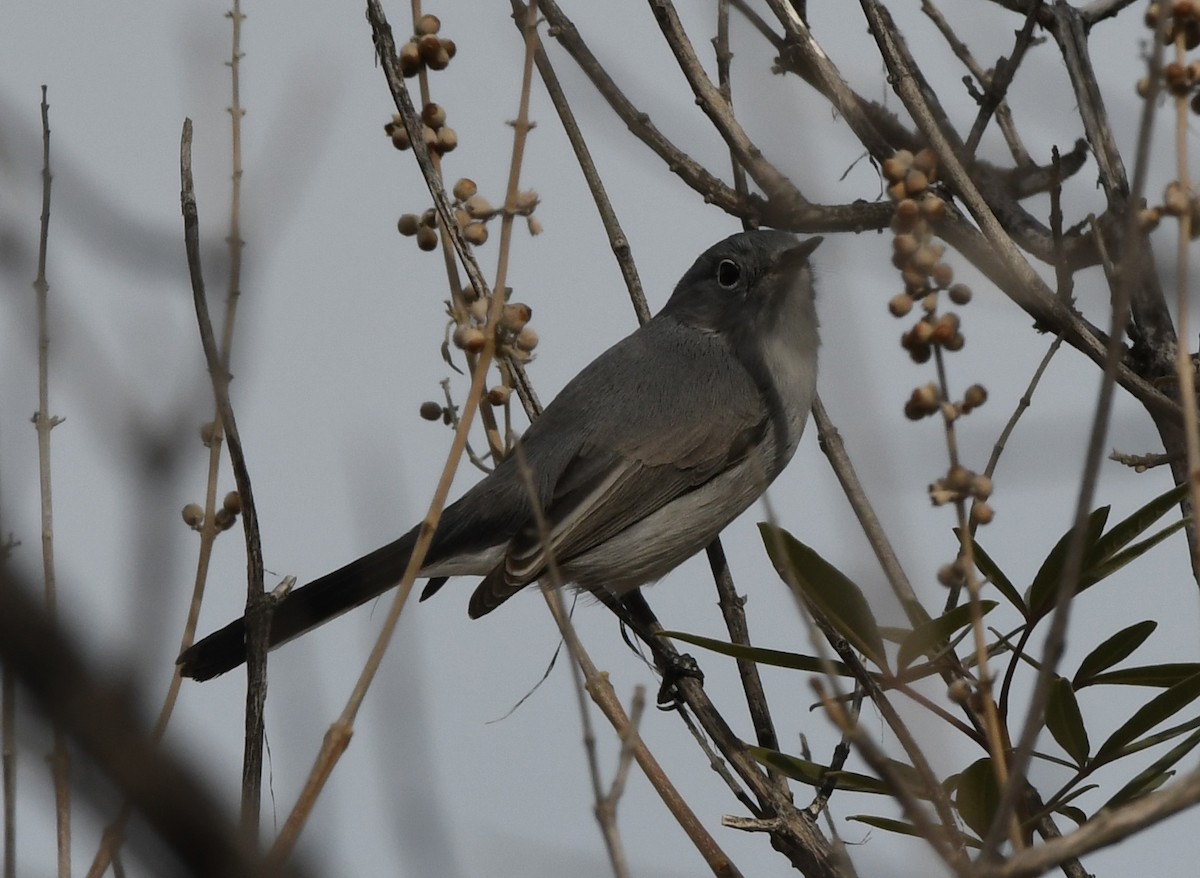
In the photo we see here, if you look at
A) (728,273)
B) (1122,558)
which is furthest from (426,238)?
(728,273)

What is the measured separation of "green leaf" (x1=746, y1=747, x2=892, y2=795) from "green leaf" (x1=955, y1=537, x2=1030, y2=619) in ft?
0.97

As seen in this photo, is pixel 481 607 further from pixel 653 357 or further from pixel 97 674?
pixel 97 674

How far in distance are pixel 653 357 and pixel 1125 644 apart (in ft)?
7.36

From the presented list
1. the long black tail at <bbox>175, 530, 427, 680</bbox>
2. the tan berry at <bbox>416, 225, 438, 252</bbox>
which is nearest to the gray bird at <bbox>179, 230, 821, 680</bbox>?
the long black tail at <bbox>175, 530, 427, 680</bbox>

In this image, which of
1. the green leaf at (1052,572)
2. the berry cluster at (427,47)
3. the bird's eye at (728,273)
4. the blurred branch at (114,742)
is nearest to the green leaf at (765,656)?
the green leaf at (1052,572)

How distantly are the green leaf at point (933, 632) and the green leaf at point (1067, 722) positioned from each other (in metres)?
0.16

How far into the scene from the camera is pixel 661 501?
379cm

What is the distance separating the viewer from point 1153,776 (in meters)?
1.75

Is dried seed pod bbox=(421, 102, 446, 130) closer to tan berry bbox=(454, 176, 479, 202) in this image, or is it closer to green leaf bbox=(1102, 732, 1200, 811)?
tan berry bbox=(454, 176, 479, 202)

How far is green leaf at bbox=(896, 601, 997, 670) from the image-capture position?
171 centimetres

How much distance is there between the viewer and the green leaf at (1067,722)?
1.83m

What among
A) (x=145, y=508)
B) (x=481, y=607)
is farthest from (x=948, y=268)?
(x=481, y=607)

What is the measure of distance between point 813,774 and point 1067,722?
13.5 inches

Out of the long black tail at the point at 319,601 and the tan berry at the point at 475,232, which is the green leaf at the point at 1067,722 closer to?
the tan berry at the point at 475,232
